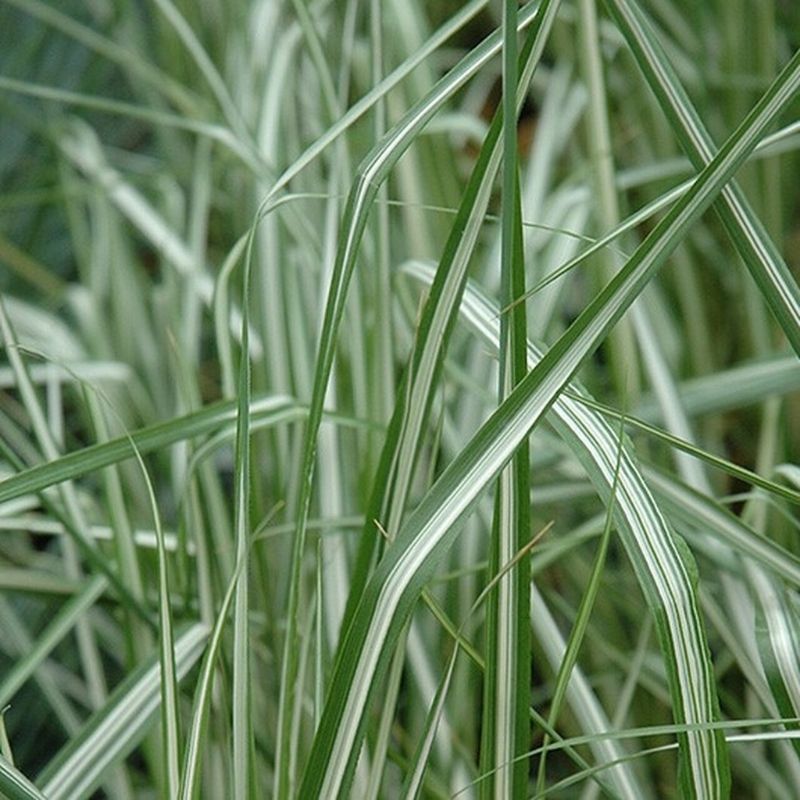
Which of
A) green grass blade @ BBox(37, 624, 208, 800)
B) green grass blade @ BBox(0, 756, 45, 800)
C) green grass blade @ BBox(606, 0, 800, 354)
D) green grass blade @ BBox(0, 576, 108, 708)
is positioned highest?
green grass blade @ BBox(606, 0, 800, 354)

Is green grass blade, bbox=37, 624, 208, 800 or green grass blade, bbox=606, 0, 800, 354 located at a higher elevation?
green grass blade, bbox=606, 0, 800, 354

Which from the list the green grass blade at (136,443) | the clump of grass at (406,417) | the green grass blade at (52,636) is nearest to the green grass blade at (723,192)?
the clump of grass at (406,417)

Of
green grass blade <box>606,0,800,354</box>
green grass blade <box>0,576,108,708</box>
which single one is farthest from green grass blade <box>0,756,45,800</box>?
green grass blade <box>606,0,800,354</box>

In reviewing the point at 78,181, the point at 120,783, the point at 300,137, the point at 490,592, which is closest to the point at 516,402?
the point at 490,592

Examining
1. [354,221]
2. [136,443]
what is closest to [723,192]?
[354,221]

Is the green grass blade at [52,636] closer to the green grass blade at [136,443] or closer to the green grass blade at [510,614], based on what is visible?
the green grass blade at [136,443]

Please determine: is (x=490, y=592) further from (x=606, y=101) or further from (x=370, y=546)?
(x=606, y=101)

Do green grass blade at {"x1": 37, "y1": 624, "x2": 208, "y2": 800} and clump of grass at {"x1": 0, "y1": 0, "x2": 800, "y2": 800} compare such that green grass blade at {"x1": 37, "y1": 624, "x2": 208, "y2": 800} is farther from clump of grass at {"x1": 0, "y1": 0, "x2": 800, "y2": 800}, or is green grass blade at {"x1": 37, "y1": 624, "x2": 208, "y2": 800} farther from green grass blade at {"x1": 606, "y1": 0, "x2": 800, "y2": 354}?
green grass blade at {"x1": 606, "y1": 0, "x2": 800, "y2": 354}

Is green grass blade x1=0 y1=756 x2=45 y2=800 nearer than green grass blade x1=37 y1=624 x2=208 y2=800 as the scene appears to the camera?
Yes
